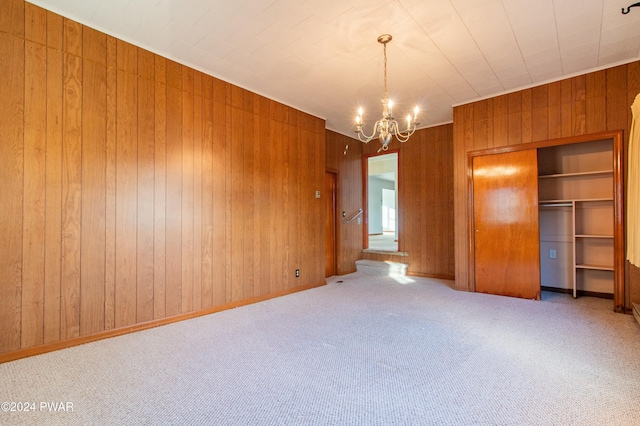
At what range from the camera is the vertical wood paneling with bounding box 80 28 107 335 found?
2621 mm

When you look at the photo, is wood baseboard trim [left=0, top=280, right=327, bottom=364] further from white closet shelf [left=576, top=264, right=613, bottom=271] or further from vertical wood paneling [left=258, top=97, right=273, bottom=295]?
white closet shelf [left=576, top=264, right=613, bottom=271]

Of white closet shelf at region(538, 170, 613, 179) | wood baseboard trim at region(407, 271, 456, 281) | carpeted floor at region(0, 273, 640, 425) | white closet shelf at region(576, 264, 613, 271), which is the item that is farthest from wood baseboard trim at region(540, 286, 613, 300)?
white closet shelf at region(538, 170, 613, 179)

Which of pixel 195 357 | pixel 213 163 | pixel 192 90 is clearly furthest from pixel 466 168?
pixel 195 357

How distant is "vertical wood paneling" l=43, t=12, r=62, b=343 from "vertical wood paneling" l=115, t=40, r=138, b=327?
0.42 meters

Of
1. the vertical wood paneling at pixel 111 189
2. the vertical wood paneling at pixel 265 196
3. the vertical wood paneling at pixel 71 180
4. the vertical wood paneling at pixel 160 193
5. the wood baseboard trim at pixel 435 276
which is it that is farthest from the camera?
the wood baseboard trim at pixel 435 276

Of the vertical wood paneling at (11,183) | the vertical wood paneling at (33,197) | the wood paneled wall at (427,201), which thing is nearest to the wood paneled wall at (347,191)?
the wood paneled wall at (427,201)

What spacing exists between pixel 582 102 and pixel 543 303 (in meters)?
2.55

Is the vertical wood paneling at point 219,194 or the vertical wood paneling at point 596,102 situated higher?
the vertical wood paneling at point 596,102

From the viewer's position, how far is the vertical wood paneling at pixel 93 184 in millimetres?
2621

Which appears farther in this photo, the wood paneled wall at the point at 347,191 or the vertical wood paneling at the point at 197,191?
the wood paneled wall at the point at 347,191

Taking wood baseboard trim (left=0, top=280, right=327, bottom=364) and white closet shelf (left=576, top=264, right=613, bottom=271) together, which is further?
white closet shelf (left=576, top=264, right=613, bottom=271)

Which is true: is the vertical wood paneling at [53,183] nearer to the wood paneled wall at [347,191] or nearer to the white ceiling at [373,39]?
the white ceiling at [373,39]

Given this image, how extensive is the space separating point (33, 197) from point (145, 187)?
32.5 inches

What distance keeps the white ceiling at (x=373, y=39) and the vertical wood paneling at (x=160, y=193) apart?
1.24 ft
